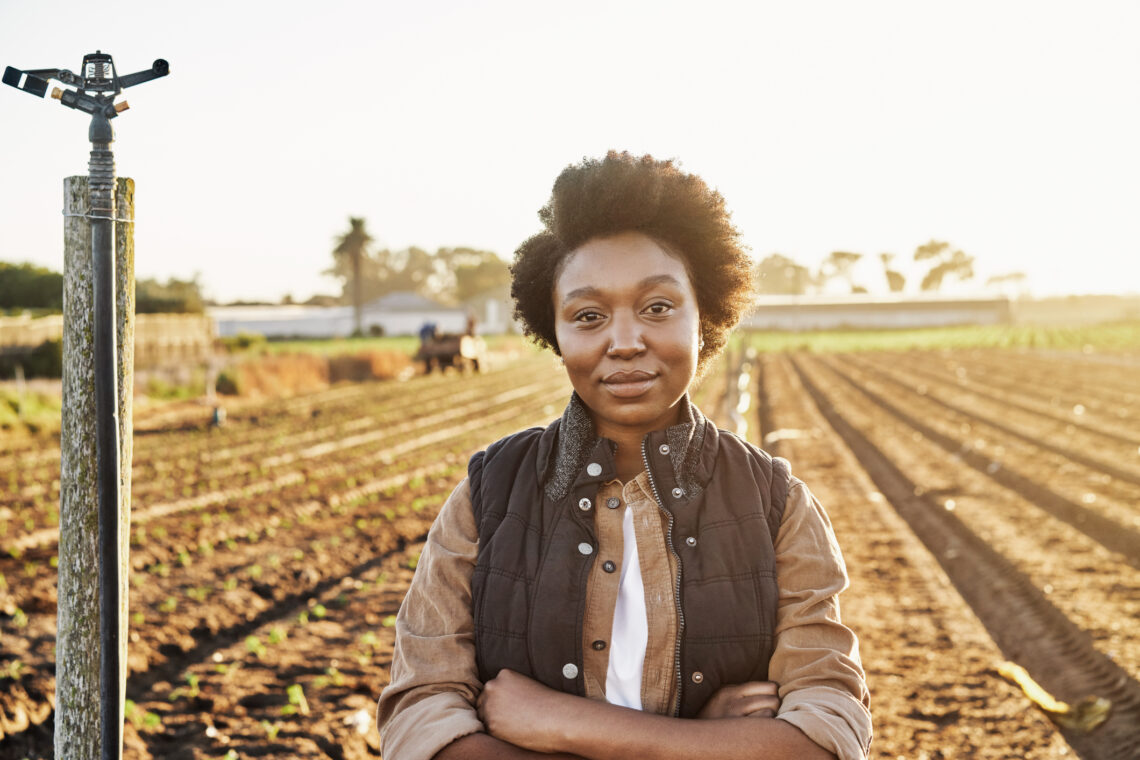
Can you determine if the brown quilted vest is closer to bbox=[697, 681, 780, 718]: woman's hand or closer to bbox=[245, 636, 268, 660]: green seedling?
bbox=[697, 681, 780, 718]: woman's hand

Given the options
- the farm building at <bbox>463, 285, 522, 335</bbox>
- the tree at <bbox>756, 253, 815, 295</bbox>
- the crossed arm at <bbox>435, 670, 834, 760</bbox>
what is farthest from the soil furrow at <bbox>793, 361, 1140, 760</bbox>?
the tree at <bbox>756, 253, 815, 295</bbox>

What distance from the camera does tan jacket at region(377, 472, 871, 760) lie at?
1694 millimetres

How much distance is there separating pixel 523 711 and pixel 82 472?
102cm

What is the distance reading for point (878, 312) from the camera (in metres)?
72.9

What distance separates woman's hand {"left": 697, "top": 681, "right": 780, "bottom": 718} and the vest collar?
0.37 meters

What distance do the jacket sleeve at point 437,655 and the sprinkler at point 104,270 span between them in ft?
2.01

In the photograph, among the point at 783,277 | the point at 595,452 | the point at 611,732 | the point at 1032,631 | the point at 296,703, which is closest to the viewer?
the point at 611,732

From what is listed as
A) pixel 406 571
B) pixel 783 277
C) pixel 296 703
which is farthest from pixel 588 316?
pixel 783 277

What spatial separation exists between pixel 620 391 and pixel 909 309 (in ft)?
252

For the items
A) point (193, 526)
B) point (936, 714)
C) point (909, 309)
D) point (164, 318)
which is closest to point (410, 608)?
point (936, 714)

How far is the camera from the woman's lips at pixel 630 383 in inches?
72.4

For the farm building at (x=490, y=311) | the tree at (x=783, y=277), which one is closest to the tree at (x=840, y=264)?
the tree at (x=783, y=277)

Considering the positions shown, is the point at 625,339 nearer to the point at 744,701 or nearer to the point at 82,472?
the point at 744,701

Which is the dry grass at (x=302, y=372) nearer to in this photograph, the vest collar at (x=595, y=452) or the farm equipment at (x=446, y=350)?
the farm equipment at (x=446, y=350)
